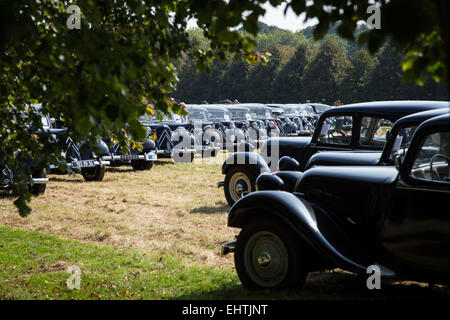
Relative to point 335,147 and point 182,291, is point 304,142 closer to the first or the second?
point 335,147

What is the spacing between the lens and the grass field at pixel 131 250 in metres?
5.34

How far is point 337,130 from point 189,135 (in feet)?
30.0

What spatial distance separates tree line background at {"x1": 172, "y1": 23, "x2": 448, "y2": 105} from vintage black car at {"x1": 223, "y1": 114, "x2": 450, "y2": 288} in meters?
45.5

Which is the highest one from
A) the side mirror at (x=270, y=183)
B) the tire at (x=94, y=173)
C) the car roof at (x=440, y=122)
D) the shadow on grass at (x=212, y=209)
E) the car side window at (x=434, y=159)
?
the car roof at (x=440, y=122)

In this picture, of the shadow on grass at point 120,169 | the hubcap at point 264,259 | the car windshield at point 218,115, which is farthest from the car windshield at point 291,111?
the hubcap at point 264,259

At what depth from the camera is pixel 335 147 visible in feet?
→ 30.9

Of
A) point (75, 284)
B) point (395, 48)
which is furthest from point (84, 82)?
point (75, 284)

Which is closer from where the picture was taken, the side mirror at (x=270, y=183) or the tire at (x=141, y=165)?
the side mirror at (x=270, y=183)

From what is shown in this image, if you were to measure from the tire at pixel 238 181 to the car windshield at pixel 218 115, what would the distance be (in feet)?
39.8

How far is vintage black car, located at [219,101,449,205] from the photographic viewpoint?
875cm

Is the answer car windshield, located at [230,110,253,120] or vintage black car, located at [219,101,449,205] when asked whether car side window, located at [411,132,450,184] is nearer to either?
vintage black car, located at [219,101,449,205]

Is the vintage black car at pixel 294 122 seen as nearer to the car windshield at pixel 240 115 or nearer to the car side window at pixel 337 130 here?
the car windshield at pixel 240 115

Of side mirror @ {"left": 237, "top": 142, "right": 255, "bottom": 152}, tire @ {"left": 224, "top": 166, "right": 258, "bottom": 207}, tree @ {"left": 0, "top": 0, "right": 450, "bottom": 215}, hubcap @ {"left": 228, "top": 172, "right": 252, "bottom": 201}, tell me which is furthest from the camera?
side mirror @ {"left": 237, "top": 142, "right": 255, "bottom": 152}

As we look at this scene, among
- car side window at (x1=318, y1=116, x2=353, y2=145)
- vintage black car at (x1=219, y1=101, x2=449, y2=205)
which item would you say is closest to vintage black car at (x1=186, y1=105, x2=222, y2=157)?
vintage black car at (x1=219, y1=101, x2=449, y2=205)
